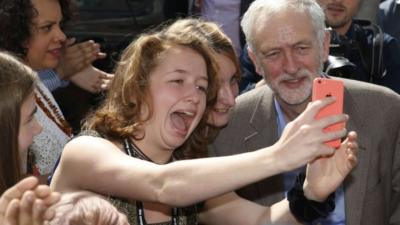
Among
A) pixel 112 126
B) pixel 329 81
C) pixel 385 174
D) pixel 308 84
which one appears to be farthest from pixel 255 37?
pixel 329 81

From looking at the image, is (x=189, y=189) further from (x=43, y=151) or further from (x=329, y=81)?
(x=43, y=151)

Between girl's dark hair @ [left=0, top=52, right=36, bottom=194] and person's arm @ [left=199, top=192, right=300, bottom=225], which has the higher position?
girl's dark hair @ [left=0, top=52, right=36, bottom=194]

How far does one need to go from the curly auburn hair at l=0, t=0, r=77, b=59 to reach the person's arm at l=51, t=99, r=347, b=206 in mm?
1257

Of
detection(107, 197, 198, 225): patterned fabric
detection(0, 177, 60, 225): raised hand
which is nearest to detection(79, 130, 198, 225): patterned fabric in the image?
detection(107, 197, 198, 225): patterned fabric

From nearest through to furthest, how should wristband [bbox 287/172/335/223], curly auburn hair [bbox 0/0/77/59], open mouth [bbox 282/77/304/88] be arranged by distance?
wristband [bbox 287/172/335/223]
open mouth [bbox 282/77/304/88]
curly auburn hair [bbox 0/0/77/59]

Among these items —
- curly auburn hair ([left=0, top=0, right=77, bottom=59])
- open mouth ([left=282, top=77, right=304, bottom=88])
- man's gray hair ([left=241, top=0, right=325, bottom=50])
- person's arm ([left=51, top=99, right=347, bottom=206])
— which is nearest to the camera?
person's arm ([left=51, top=99, right=347, bottom=206])

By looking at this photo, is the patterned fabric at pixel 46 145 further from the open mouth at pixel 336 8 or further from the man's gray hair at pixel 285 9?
the open mouth at pixel 336 8

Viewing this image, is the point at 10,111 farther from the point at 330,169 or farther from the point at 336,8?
the point at 336,8

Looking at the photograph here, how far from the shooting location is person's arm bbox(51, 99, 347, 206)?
2.48 metres

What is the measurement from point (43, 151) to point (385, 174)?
1473 mm

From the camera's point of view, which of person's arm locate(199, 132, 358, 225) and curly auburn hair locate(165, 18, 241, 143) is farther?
curly auburn hair locate(165, 18, 241, 143)

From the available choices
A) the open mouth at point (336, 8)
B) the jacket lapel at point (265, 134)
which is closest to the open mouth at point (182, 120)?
the jacket lapel at point (265, 134)

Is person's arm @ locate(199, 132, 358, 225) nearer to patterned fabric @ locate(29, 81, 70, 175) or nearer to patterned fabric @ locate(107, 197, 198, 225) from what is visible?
patterned fabric @ locate(107, 197, 198, 225)

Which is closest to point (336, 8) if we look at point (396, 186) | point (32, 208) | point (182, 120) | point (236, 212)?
point (396, 186)
